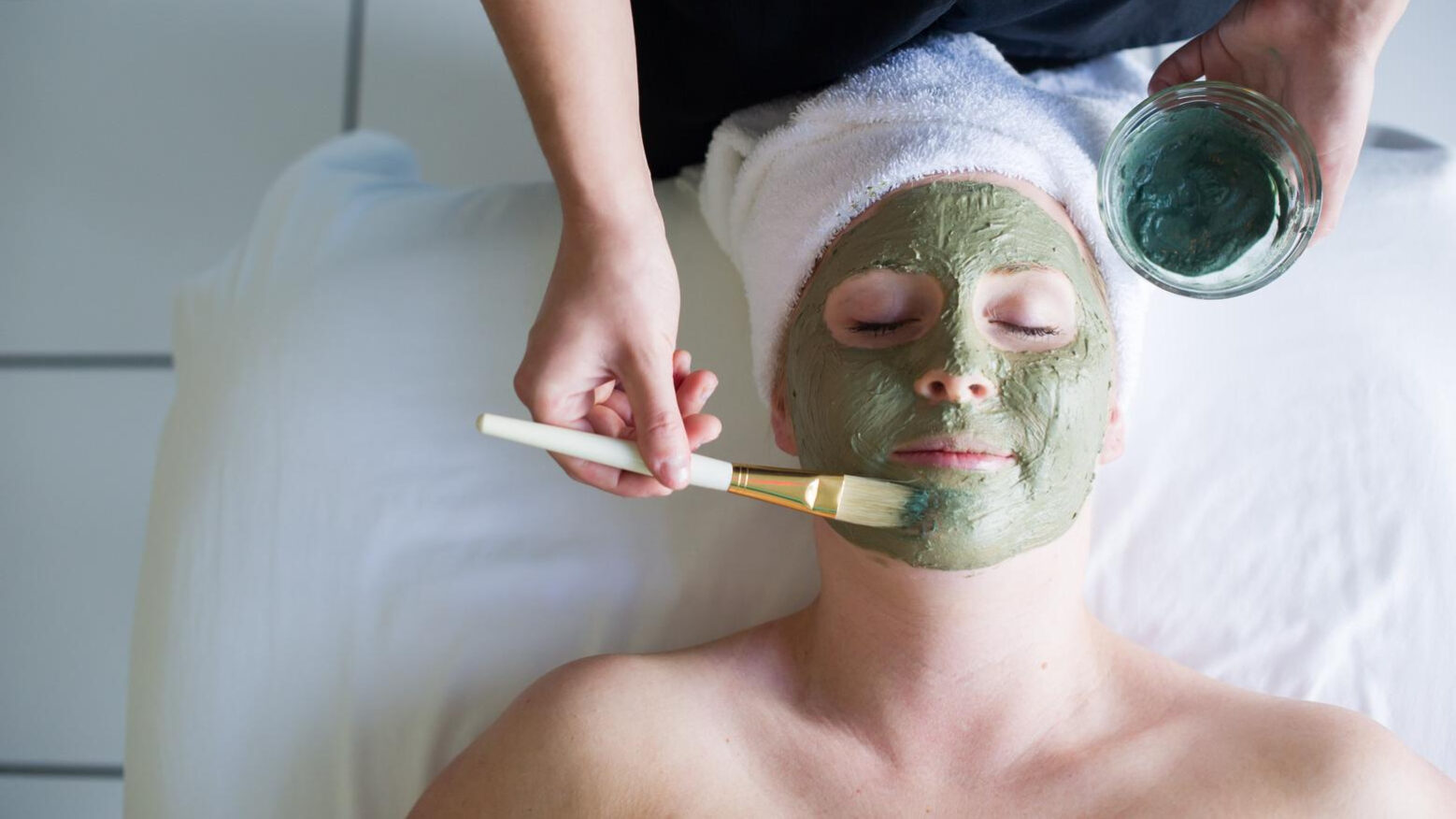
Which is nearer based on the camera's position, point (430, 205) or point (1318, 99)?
point (1318, 99)

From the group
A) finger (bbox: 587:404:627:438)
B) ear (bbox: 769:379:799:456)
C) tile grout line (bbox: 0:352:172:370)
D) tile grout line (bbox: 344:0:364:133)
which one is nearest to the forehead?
ear (bbox: 769:379:799:456)

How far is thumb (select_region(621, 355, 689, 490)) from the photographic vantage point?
777 millimetres

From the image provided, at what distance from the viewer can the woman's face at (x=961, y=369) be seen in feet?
2.80

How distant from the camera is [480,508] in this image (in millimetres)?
1194

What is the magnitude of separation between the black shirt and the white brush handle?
0.44m

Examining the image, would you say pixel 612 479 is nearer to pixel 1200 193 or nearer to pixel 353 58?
pixel 1200 193

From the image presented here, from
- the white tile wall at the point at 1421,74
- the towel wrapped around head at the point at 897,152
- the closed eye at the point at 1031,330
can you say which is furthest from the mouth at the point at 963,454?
the white tile wall at the point at 1421,74

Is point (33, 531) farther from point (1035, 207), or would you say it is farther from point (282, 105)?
point (1035, 207)

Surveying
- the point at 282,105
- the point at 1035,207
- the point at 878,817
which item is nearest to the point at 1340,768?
the point at 878,817

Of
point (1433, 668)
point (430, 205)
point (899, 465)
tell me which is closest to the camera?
point (899, 465)

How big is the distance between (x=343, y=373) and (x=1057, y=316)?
79cm

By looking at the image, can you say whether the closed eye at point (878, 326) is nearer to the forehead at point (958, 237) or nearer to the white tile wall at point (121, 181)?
the forehead at point (958, 237)

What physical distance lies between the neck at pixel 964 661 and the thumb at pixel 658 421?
249mm

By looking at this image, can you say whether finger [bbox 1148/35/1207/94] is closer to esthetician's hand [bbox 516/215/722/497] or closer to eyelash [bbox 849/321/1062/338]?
eyelash [bbox 849/321/1062/338]
